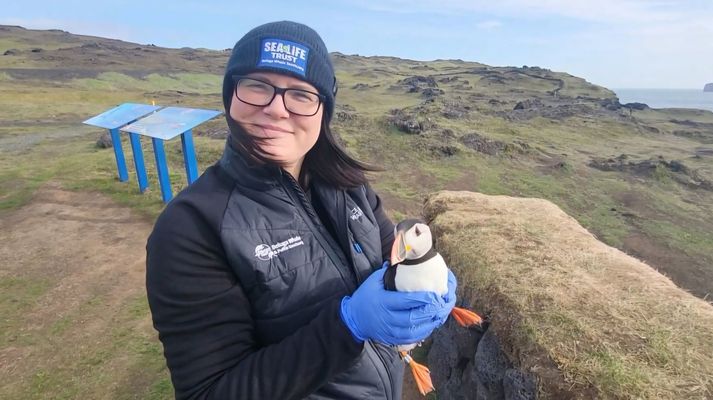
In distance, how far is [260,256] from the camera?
184 cm

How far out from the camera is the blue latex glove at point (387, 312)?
5.75 ft

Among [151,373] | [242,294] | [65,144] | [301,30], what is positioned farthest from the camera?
[65,144]

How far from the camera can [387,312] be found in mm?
1760

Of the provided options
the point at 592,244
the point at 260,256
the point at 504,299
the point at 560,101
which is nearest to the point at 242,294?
the point at 260,256

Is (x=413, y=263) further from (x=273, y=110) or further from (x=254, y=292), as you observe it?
(x=273, y=110)

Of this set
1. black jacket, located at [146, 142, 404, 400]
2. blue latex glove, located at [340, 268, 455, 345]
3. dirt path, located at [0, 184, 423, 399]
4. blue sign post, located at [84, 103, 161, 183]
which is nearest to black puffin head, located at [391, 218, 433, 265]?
blue latex glove, located at [340, 268, 455, 345]

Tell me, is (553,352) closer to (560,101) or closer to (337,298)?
(337,298)

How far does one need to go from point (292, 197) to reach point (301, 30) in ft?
2.77

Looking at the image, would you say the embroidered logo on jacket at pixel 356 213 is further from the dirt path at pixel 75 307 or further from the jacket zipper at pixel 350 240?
the dirt path at pixel 75 307

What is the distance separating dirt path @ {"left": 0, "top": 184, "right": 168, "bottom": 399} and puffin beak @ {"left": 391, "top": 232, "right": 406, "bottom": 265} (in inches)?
190

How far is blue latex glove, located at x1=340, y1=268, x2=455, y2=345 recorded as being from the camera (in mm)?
1754

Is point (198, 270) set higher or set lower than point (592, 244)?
higher

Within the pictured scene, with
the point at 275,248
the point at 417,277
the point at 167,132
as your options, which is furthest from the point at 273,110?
the point at 167,132

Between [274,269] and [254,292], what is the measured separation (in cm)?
13
